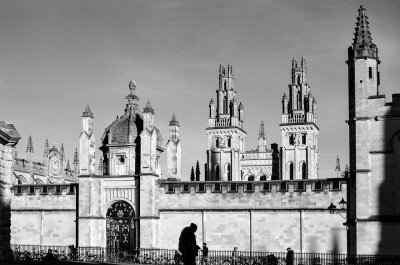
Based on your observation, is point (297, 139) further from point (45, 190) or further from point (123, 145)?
point (45, 190)

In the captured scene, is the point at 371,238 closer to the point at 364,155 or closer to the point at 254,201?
the point at 364,155

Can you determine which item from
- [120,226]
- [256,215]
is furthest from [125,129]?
[256,215]

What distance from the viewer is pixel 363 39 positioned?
45125mm

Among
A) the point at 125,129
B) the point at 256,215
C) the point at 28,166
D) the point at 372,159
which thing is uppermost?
the point at 125,129

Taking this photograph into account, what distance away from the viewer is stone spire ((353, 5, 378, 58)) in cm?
4475

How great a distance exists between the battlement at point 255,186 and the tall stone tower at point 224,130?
65.0 meters

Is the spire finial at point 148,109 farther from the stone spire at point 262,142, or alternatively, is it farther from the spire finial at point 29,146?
the stone spire at point 262,142

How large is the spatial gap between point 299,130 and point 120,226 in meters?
66.3

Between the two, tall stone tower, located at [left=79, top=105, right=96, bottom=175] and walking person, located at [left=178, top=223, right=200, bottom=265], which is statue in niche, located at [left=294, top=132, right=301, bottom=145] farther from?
walking person, located at [left=178, top=223, right=200, bottom=265]

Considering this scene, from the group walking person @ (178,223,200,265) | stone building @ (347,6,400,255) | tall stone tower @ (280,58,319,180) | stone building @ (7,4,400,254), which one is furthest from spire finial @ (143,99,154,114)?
tall stone tower @ (280,58,319,180)

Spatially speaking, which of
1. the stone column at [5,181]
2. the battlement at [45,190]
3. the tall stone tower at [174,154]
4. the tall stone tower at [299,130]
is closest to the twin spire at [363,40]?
the tall stone tower at [174,154]

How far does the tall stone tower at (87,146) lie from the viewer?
52062 mm

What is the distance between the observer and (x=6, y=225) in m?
34.9

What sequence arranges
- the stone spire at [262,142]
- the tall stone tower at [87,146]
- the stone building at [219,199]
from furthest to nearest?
the stone spire at [262,142]
the tall stone tower at [87,146]
the stone building at [219,199]
